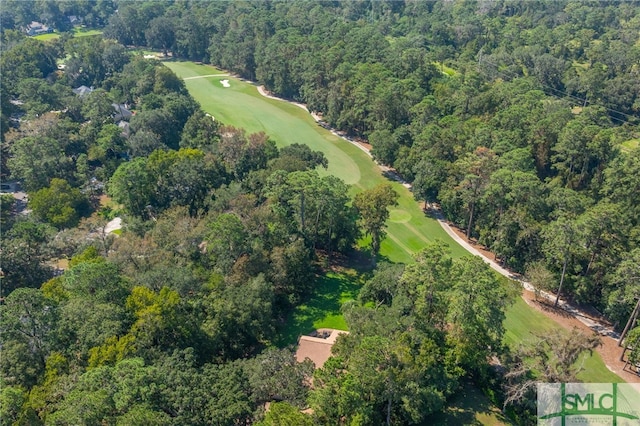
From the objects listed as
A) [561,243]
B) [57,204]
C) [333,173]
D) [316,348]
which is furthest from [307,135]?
[316,348]

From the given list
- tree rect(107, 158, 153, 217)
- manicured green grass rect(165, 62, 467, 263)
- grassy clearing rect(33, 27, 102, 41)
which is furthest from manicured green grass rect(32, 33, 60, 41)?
tree rect(107, 158, 153, 217)

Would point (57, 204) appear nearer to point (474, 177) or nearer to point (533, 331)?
point (474, 177)

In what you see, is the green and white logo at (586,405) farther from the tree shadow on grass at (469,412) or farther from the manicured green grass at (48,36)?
the manicured green grass at (48,36)

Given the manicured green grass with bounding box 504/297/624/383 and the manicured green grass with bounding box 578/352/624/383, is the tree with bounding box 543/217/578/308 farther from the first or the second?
the manicured green grass with bounding box 578/352/624/383

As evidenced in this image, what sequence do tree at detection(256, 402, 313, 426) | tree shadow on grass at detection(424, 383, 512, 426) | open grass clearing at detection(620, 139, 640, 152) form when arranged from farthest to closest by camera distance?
open grass clearing at detection(620, 139, 640, 152), tree shadow on grass at detection(424, 383, 512, 426), tree at detection(256, 402, 313, 426)

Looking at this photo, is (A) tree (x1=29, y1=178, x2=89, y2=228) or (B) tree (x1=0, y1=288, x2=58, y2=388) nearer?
(B) tree (x1=0, y1=288, x2=58, y2=388)

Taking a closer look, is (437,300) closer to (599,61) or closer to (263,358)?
(263,358)

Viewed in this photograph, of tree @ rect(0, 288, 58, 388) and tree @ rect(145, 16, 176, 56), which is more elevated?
tree @ rect(145, 16, 176, 56)
